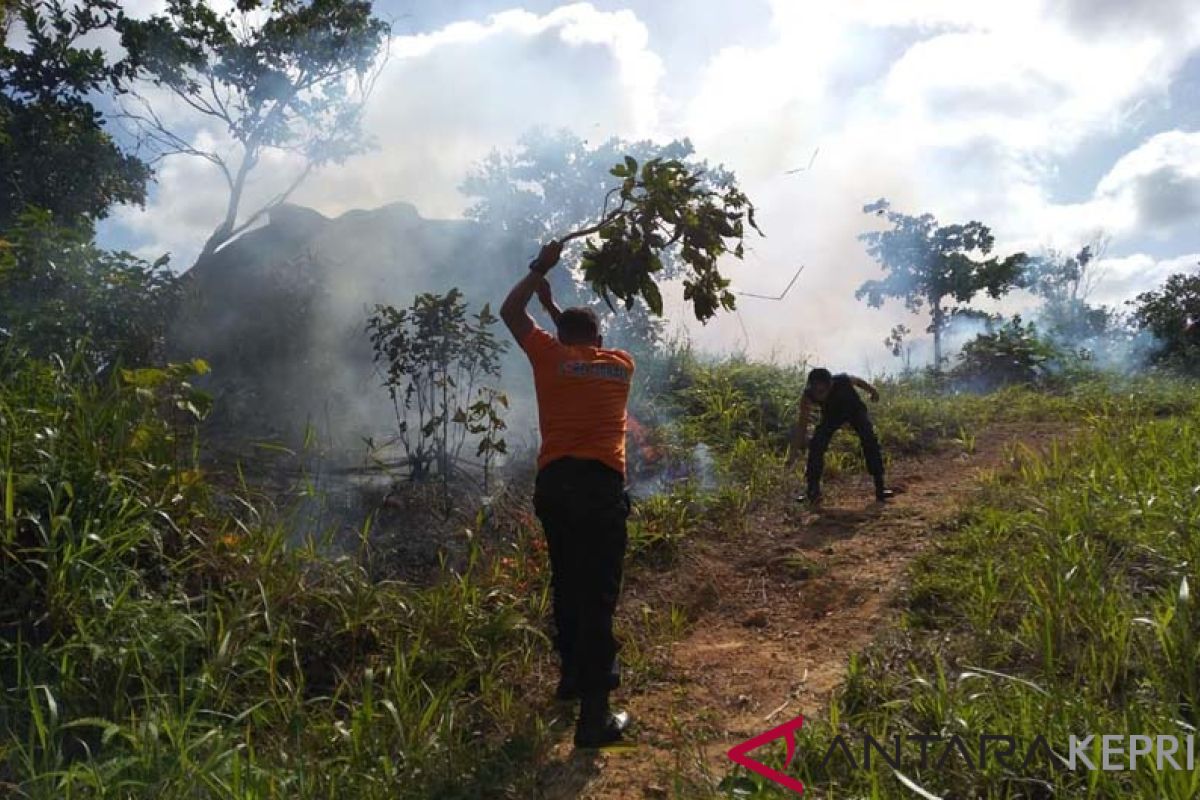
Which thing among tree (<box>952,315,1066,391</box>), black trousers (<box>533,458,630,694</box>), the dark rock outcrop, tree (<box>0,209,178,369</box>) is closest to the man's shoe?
black trousers (<box>533,458,630,694</box>)

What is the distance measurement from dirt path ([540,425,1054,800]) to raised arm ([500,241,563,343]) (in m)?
1.67

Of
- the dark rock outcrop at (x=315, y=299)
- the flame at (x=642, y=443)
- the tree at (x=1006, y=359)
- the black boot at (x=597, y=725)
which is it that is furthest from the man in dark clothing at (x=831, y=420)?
the tree at (x=1006, y=359)

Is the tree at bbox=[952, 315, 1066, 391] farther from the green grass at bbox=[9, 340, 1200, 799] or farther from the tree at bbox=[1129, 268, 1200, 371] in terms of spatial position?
the green grass at bbox=[9, 340, 1200, 799]

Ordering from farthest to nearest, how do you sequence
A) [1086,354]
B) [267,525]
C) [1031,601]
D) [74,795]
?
[1086,354]
[267,525]
[1031,601]
[74,795]

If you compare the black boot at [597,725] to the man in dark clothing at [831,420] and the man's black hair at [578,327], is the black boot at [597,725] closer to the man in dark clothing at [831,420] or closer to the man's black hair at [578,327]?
the man's black hair at [578,327]

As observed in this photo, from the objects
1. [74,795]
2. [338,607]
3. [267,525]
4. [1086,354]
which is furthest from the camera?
[1086,354]

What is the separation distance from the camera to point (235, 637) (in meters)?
3.15

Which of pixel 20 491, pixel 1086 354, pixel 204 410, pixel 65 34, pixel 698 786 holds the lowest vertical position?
pixel 698 786

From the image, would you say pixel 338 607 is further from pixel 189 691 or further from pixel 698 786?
pixel 698 786

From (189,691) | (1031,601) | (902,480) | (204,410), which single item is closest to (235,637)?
(189,691)

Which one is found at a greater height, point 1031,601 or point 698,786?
point 1031,601

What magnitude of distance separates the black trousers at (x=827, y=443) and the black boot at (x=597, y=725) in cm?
383

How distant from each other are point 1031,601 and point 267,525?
351cm

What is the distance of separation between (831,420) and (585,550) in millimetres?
4057
